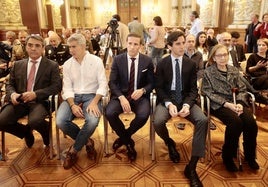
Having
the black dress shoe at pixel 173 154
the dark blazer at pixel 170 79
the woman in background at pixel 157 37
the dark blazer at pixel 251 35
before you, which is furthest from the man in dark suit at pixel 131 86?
the dark blazer at pixel 251 35

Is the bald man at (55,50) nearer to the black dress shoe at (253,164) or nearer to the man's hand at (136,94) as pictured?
the man's hand at (136,94)

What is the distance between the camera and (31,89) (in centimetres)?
240

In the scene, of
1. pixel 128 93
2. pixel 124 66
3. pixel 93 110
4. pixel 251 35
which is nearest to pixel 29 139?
pixel 93 110

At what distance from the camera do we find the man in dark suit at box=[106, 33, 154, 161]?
2297mm

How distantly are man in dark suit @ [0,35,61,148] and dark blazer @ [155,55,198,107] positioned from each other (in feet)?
3.43

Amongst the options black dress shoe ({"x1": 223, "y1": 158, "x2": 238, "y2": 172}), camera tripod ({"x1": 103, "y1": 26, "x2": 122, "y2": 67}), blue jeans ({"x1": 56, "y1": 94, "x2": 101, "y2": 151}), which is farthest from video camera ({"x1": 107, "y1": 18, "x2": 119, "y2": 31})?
black dress shoe ({"x1": 223, "y1": 158, "x2": 238, "y2": 172})

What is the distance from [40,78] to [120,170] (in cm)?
122

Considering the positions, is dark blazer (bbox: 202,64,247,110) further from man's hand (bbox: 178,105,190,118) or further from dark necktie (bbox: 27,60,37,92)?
dark necktie (bbox: 27,60,37,92)

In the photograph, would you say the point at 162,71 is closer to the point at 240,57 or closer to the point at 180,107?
the point at 180,107

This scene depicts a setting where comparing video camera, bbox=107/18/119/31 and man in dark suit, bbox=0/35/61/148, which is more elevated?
video camera, bbox=107/18/119/31

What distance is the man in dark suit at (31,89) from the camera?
7.33ft

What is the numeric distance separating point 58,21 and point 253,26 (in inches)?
323

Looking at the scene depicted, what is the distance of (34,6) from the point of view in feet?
25.4

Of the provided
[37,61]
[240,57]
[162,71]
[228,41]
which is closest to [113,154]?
[162,71]
